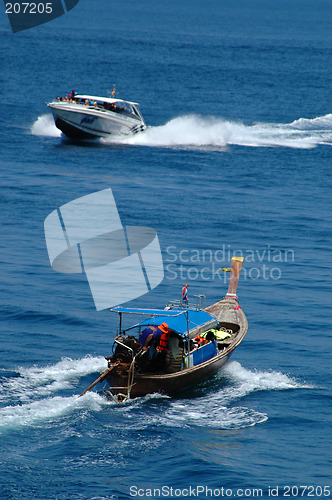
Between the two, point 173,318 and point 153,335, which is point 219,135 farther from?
point 153,335

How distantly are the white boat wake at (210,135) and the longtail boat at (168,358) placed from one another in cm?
3813

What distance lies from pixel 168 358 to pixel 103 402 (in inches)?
105

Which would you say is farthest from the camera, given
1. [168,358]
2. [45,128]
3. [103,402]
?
[45,128]

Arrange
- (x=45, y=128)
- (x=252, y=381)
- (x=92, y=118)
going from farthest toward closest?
1. (x=45, y=128)
2. (x=92, y=118)
3. (x=252, y=381)

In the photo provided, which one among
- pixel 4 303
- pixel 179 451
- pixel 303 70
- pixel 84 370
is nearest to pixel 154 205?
pixel 4 303

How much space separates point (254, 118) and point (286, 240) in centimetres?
3847

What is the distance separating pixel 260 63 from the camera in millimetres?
120875

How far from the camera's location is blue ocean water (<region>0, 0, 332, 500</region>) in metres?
17.5

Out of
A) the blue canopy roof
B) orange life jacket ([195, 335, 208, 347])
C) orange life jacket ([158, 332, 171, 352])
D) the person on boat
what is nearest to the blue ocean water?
orange life jacket ([195, 335, 208, 347])

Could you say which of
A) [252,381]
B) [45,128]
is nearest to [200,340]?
[252,381]

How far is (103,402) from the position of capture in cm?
2045

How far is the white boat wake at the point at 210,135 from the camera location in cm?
6100

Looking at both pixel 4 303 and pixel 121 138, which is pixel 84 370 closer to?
pixel 4 303

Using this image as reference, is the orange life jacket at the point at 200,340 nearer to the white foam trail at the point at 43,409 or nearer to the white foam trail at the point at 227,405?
the white foam trail at the point at 227,405
